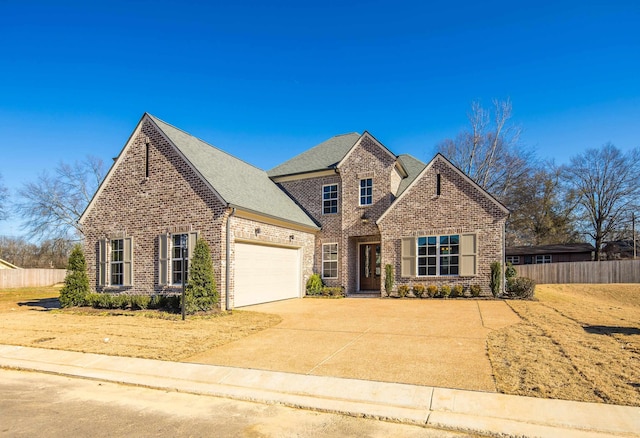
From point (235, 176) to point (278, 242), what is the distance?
138 inches

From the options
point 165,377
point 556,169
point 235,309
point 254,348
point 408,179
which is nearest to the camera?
point 165,377

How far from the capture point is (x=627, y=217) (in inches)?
1448

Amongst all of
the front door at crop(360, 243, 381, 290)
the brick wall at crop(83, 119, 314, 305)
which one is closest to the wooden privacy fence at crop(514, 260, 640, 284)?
the front door at crop(360, 243, 381, 290)

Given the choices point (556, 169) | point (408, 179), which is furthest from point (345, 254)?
point (556, 169)

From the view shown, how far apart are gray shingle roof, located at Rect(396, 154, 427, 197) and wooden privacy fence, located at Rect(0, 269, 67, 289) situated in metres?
30.4

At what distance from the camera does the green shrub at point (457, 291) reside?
16.4 m

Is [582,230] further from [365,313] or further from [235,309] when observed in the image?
[235,309]

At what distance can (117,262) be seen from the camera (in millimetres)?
15844

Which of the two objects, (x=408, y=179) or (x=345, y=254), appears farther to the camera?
(x=408, y=179)

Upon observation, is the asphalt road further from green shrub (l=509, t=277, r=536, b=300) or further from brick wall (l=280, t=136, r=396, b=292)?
brick wall (l=280, t=136, r=396, b=292)

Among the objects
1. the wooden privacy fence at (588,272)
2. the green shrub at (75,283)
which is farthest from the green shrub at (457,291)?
the wooden privacy fence at (588,272)

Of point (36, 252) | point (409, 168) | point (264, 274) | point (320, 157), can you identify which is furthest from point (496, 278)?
point (36, 252)

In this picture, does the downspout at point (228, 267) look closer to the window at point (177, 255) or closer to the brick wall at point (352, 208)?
the window at point (177, 255)

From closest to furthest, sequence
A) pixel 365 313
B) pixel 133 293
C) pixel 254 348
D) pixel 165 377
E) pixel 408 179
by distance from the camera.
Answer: pixel 165 377 < pixel 254 348 < pixel 365 313 < pixel 133 293 < pixel 408 179
